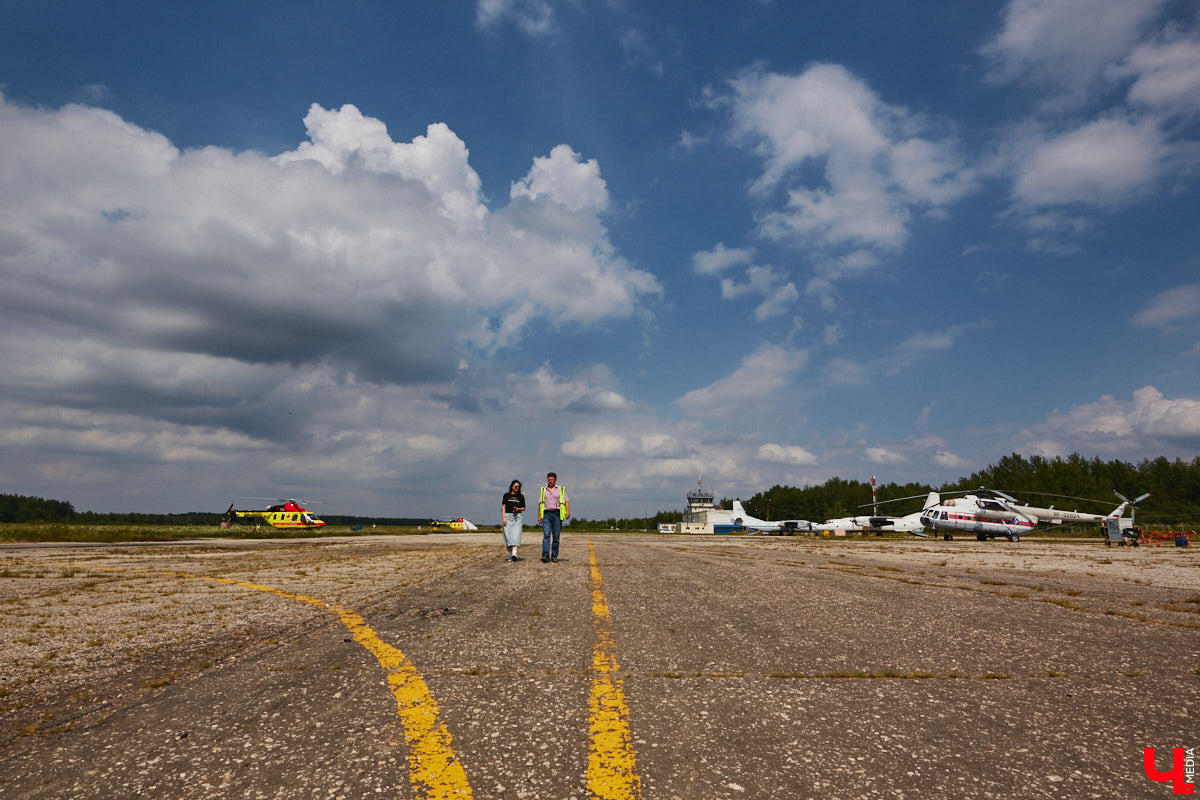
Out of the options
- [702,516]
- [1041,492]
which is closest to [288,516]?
[702,516]

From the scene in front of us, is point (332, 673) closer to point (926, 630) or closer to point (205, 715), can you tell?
point (205, 715)

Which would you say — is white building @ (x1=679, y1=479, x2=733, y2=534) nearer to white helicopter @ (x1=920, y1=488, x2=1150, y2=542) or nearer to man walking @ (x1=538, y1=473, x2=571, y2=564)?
white helicopter @ (x1=920, y1=488, x2=1150, y2=542)

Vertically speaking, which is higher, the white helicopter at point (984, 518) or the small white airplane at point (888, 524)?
the white helicopter at point (984, 518)

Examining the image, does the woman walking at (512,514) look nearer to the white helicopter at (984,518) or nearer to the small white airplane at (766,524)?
the white helicopter at (984,518)

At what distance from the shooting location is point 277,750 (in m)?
2.58

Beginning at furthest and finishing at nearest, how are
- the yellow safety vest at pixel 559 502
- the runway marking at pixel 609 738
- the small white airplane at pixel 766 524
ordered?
the small white airplane at pixel 766 524 < the yellow safety vest at pixel 559 502 < the runway marking at pixel 609 738

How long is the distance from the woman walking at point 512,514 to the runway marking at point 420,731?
7.77 meters

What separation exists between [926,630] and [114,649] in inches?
287

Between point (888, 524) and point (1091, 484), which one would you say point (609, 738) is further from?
point (1091, 484)

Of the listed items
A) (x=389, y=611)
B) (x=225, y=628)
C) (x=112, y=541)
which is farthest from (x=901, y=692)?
(x=112, y=541)

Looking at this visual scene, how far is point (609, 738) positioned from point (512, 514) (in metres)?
10.7

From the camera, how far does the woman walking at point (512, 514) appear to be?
1283 centimetres

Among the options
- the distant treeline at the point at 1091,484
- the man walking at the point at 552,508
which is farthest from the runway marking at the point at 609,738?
the distant treeline at the point at 1091,484

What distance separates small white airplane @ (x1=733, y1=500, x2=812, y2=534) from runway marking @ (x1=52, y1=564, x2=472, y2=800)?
226 ft
